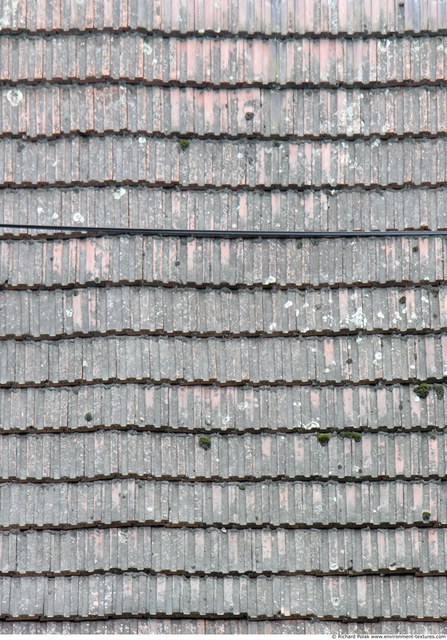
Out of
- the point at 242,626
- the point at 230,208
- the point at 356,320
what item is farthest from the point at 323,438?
the point at 230,208

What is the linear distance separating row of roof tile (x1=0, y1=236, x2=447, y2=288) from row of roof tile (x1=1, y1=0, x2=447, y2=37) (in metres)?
1.26

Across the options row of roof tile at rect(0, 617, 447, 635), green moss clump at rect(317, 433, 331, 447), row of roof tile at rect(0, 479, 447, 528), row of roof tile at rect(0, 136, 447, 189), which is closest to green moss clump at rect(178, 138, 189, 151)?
row of roof tile at rect(0, 136, 447, 189)

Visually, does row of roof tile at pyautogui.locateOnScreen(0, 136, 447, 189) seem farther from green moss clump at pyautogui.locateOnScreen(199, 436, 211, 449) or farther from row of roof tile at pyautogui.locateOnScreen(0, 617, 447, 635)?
row of roof tile at pyautogui.locateOnScreen(0, 617, 447, 635)

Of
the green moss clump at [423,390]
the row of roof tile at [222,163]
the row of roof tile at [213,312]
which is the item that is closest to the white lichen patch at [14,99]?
the row of roof tile at [222,163]

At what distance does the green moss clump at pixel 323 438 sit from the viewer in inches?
199

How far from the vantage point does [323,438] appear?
505 cm

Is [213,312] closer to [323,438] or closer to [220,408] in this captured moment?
[220,408]

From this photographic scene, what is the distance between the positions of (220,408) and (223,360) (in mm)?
277

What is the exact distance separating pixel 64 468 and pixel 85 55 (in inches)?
95.3

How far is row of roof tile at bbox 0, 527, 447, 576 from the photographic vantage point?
499cm

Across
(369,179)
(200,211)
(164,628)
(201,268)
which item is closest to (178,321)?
(201,268)

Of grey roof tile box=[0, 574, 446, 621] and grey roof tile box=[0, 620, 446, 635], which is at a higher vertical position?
grey roof tile box=[0, 574, 446, 621]

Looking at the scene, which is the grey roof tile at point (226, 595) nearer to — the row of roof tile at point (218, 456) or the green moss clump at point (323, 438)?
the row of roof tile at point (218, 456)

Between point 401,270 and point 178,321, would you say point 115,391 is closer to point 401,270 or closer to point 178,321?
point 178,321
